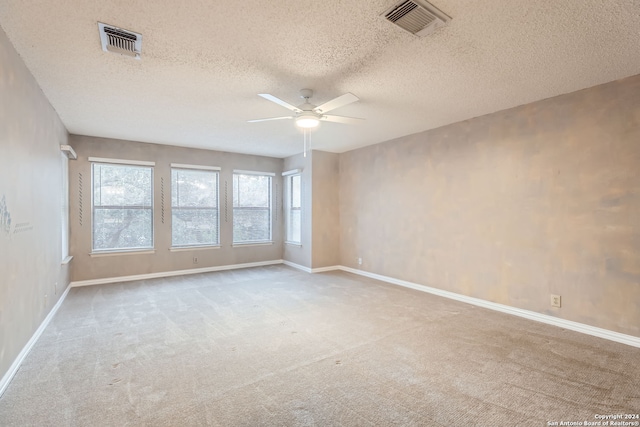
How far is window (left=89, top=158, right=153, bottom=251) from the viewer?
527cm

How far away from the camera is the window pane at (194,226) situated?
595 cm

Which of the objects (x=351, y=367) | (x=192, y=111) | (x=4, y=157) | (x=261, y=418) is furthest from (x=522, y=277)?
(x=4, y=157)

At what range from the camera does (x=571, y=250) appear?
3.22 meters

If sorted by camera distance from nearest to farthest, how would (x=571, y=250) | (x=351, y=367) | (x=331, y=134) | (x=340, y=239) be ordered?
(x=351, y=367) → (x=571, y=250) → (x=331, y=134) → (x=340, y=239)

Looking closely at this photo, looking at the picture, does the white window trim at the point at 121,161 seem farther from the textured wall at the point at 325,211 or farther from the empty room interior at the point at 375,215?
the textured wall at the point at 325,211

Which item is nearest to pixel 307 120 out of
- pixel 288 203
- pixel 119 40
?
pixel 119 40

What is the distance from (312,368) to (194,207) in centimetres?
468

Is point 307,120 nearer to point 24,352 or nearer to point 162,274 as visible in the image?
point 24,352

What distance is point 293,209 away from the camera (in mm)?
6938

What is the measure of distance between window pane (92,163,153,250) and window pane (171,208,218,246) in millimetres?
454

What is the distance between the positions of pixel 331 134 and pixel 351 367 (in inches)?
142

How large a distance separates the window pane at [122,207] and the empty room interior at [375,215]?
0.11 ft

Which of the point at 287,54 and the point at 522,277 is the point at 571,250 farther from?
the point at 287,54

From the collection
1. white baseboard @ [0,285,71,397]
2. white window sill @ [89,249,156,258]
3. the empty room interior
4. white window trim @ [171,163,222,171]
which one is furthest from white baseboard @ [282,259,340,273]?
white baseboard @ [0,285,71,397]
